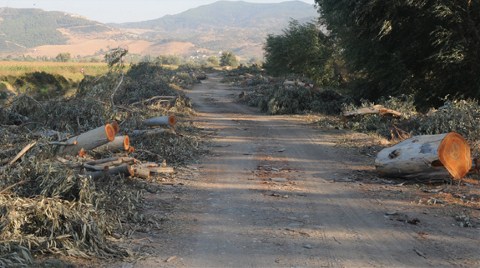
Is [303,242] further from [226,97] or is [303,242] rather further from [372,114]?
[226,97]

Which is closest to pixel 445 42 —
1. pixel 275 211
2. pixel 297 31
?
pixel 275 211

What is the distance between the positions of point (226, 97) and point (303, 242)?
68.9ft

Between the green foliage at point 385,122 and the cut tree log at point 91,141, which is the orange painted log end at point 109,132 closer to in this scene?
the cut tree log at point 91,141

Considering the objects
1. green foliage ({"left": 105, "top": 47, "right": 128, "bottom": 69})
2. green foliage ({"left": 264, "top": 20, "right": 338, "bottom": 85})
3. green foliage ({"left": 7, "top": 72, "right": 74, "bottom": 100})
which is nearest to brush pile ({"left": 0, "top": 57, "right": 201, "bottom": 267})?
green foliage ({"left": 105, "top": 47, "right": 128, "bottom": 69})

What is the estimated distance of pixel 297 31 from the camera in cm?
3516

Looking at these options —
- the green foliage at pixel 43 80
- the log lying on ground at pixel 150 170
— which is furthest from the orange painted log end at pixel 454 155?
the green foliage at pixel 43 80

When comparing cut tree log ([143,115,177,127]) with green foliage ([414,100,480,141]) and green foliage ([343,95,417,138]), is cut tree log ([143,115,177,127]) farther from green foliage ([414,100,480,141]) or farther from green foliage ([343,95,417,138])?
green foliage ([414,100,480,141])

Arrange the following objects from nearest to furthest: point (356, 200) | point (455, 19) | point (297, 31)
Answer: point (356, 200), point (455, 19), point (297, 31)

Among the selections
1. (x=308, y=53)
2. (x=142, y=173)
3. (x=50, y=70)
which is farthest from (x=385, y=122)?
(x=50, y=70)

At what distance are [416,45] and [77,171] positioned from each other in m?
13.8

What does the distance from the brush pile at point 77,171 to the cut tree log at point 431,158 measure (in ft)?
13.6

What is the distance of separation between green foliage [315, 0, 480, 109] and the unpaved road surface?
7905 millimetres

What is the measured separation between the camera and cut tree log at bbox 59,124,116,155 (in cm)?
817

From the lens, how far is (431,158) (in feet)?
24.3
